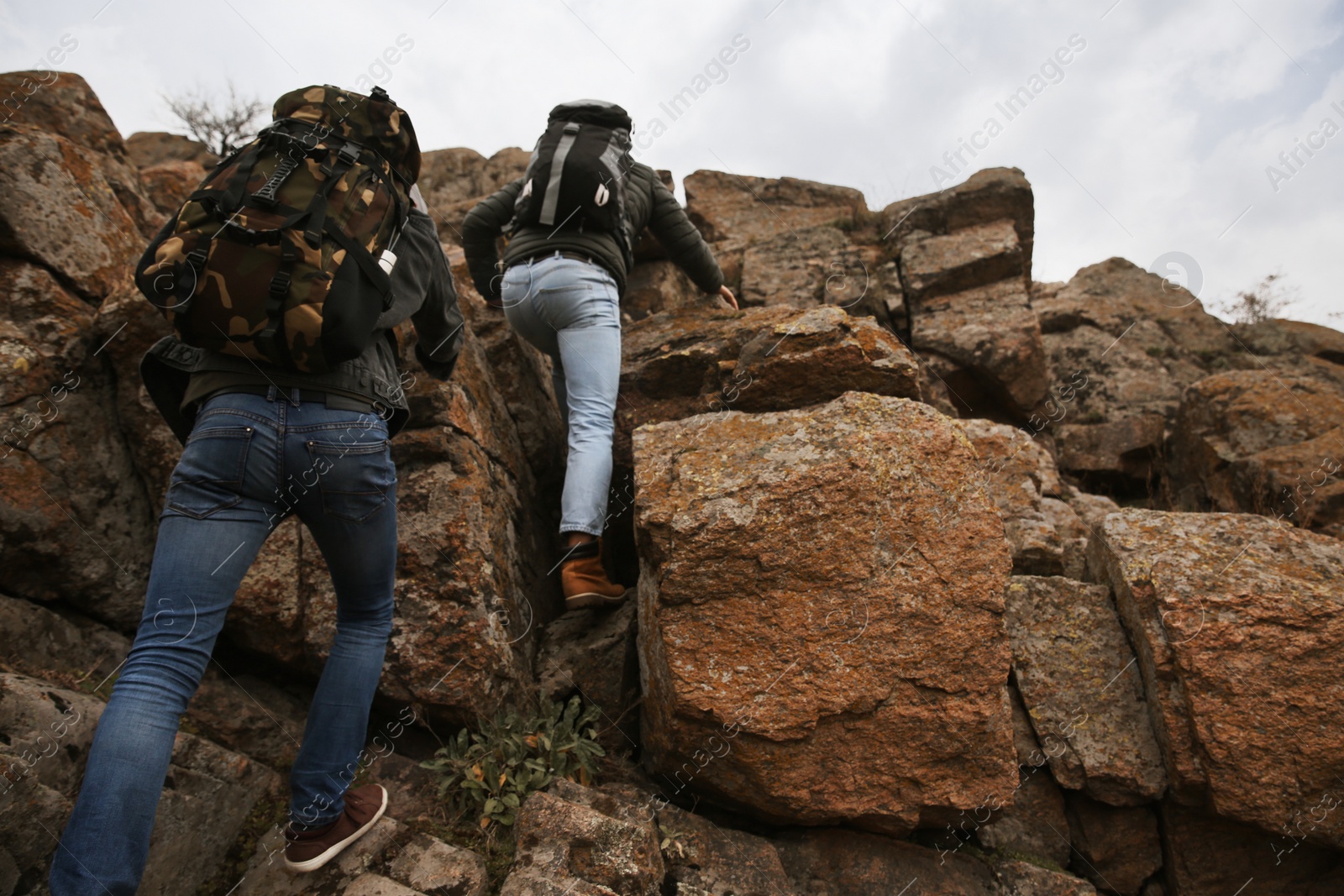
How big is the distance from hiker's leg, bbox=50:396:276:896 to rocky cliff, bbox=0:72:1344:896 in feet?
3.21

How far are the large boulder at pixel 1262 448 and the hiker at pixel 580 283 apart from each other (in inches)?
212

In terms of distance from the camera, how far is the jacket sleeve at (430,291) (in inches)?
106

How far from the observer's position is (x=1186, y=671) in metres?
3.52

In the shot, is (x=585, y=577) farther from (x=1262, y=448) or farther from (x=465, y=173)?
(x=465, y=173)

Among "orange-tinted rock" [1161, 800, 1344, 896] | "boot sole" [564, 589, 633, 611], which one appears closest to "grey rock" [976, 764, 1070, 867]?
"orange-tinted rock" [1161, 800, 1344, 896]

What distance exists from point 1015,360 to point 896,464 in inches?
187

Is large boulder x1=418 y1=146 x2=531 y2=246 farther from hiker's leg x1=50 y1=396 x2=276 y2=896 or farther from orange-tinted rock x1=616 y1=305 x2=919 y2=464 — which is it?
hiker's leg x1=50 y1=396 x2=276 y2=896

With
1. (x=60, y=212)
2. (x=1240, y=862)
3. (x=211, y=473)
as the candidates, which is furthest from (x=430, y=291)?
(x=1240, y=862)

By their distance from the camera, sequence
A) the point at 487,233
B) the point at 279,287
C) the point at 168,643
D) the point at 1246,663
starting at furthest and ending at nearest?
the point at 487,233 → the point at 1246,663 → the point at 279,287 → the point at 168,643

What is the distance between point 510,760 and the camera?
126 inches

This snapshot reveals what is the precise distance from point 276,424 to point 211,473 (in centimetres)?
22

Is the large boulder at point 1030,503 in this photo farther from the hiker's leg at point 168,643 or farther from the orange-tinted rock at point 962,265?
the hiker's leg at point 168,643

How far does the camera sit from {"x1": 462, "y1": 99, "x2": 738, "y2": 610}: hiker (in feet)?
12.5

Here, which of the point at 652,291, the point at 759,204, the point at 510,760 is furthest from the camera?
the point at 759,204
